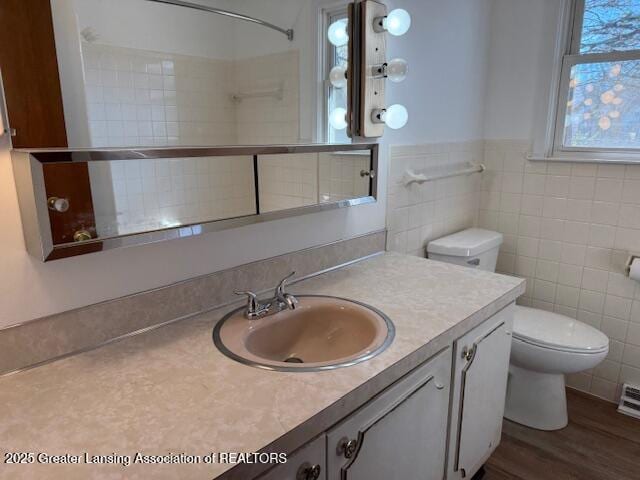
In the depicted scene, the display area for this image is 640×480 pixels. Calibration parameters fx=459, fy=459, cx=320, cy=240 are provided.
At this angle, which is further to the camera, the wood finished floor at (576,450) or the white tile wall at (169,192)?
the wood finished floor at (576,450)

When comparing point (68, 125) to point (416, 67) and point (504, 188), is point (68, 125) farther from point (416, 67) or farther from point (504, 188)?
point (504, 188)

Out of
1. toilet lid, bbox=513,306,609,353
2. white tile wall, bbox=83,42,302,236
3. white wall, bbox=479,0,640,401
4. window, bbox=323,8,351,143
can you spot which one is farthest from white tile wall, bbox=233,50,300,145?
white wall, bbox=479,0,640,401

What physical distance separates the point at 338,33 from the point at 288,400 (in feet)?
4.13

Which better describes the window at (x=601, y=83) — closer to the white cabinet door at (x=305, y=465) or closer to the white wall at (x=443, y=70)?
the white wall at (x=443, y=70)

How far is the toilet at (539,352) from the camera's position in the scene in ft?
6.59

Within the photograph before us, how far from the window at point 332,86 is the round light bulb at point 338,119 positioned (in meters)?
0.01

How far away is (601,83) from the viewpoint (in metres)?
2.26

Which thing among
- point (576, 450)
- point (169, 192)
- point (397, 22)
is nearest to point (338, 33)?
point (397, 22)

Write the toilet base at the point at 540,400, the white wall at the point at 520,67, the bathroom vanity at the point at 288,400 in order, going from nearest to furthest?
the bathroom vanity at the point at 288,400
the toilet base at the point at 540,400
the white wall at the point at 520,67

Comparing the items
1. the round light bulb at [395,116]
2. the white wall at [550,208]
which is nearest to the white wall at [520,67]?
the white wall at [550,208]

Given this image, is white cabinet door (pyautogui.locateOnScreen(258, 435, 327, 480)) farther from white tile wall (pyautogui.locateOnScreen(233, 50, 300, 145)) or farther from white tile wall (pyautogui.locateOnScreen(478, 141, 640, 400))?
white tile wall (pyautogui.locateOnScreen(478, 141, 640, 400))

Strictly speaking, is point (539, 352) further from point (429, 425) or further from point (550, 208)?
point (429, 425)

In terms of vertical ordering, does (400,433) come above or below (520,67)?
below

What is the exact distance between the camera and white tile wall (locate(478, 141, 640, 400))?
2.23 metres
